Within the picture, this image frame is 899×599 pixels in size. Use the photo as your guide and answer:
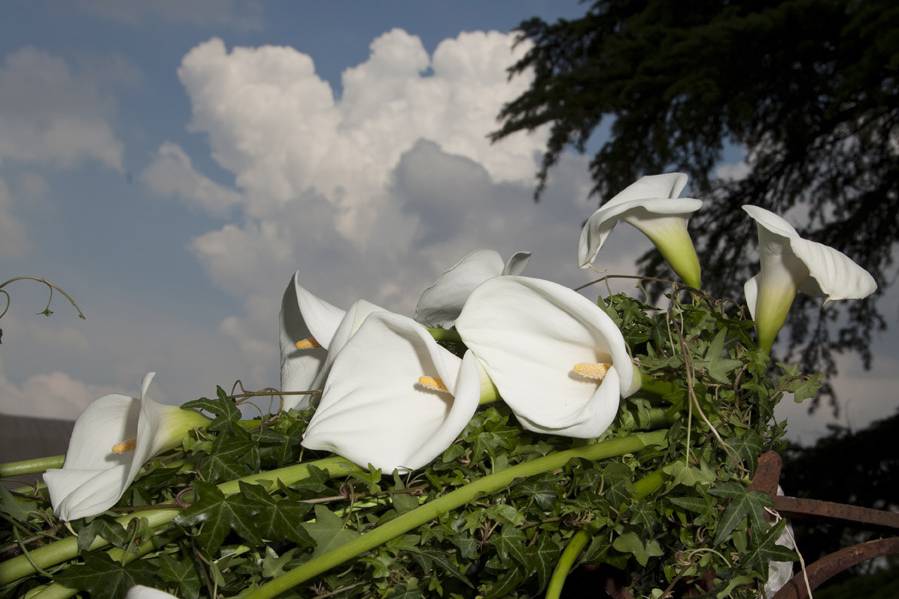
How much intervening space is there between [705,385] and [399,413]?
0.19m

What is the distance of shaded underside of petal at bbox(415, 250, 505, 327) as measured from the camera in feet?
1.73

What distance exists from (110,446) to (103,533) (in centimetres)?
11

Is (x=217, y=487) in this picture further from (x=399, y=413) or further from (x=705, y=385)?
(x=705, y=385)

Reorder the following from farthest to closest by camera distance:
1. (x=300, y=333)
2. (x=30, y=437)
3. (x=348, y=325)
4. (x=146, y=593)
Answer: (x=30, y=437) → (x=300, y=333) → (x=348, y=325) → (x=146, y=593)

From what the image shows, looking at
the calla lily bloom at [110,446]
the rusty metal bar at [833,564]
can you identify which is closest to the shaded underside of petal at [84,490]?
the calla lily bloom at [110,446]

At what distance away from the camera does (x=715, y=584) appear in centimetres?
51

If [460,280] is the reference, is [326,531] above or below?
below

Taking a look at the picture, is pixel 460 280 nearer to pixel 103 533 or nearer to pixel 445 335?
pixel 445 335

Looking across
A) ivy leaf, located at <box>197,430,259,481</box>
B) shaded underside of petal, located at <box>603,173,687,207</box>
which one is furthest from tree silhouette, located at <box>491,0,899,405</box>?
ivy leaf, located at <box>197,430,259,481</box>

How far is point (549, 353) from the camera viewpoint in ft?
1.45

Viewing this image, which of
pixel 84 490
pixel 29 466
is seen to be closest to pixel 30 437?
pixel 29 466

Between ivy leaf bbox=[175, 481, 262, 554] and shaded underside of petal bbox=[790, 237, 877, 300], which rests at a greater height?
shaded underside of petal bbox=[790, 237, 877, 300]

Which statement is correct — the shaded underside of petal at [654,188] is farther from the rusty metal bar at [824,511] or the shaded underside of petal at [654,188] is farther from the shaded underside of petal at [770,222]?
the rusty metal bar at [824,511]

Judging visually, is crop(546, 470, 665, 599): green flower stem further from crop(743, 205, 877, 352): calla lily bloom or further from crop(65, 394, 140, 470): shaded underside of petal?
crop(65, 394, 140, 470): shaded underside of petal
